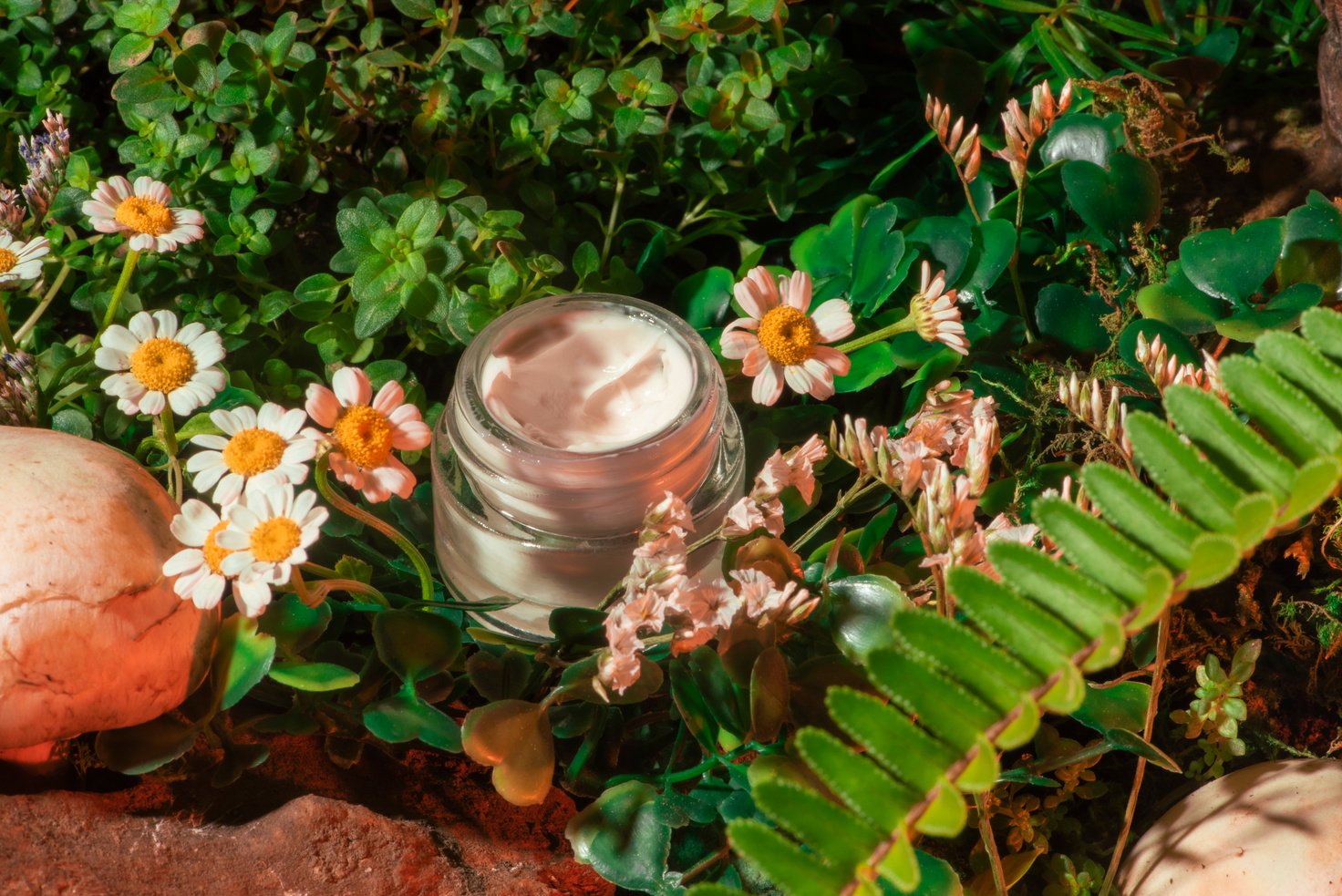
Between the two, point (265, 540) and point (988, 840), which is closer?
point (265, 540)

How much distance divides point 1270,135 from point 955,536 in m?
1.18

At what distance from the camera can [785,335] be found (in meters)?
1.28

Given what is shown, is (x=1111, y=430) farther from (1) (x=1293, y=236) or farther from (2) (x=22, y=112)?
(2) (x=22, y=112)

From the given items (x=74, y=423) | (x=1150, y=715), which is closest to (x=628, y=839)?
(x=1150, y=715)

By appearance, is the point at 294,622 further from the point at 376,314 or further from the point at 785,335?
the point at 785,335

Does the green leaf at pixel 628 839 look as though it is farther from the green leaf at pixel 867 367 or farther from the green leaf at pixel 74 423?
the green leaf at pixel 74 423

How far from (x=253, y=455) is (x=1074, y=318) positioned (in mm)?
1015

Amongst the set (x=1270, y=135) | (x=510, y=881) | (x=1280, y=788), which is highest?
(x=1270, y=135)

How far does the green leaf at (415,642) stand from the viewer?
1.25 metres

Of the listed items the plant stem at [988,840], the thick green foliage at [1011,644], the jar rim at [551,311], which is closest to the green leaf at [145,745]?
the jar rim at [551,311]

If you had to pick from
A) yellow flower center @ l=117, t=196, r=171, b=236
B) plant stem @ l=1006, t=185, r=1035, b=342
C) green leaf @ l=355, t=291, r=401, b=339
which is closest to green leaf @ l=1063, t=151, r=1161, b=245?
plant stem @ l=1006, t=185, r=1035, b=342

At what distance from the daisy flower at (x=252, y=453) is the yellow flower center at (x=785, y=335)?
485 mm

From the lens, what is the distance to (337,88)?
5.25ft

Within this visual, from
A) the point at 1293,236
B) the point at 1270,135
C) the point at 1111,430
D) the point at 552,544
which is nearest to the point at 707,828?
the point at 552,544
